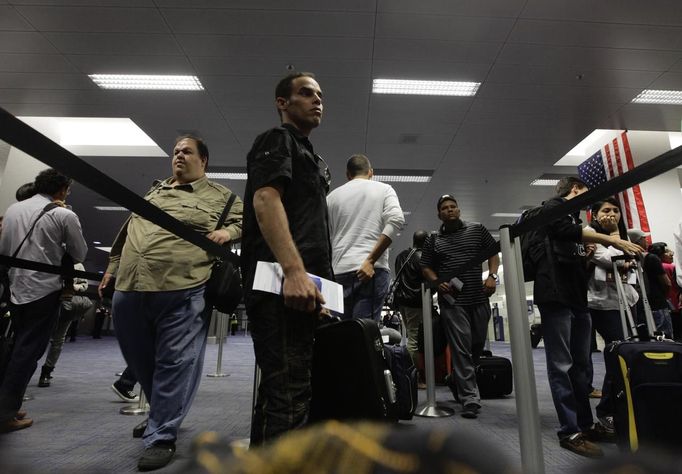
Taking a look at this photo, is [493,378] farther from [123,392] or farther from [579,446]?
[123,392]

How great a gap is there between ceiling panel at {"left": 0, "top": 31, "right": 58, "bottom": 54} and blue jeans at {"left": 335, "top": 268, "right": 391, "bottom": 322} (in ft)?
15.6

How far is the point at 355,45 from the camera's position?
189 inches

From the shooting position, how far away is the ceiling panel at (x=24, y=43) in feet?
15.2

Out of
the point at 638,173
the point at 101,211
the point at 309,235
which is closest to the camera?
the point at 638,173

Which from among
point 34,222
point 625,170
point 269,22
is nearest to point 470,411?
point 34,222

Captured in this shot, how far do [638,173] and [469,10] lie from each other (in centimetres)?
386

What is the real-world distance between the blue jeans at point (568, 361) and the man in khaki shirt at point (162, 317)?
162 centimetres

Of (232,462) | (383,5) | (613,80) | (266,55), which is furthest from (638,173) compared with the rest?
(613,80)

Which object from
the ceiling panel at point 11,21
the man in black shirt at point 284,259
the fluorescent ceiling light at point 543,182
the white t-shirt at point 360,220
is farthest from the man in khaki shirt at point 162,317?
the fluorescent ceiling light at point 543,182

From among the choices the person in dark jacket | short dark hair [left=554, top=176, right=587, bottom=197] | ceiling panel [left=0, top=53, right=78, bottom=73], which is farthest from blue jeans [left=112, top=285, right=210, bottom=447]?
ceiling panel [left=0, top=53, right=78, bottom=73]

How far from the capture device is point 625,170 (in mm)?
7141

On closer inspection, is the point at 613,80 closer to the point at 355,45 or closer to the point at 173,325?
the point at 355,45

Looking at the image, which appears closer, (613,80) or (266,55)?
(266,55)

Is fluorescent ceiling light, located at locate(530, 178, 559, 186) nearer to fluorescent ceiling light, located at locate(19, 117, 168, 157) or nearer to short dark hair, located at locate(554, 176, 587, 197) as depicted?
short dark hair, located at locate(554, 176, 587, 197)
